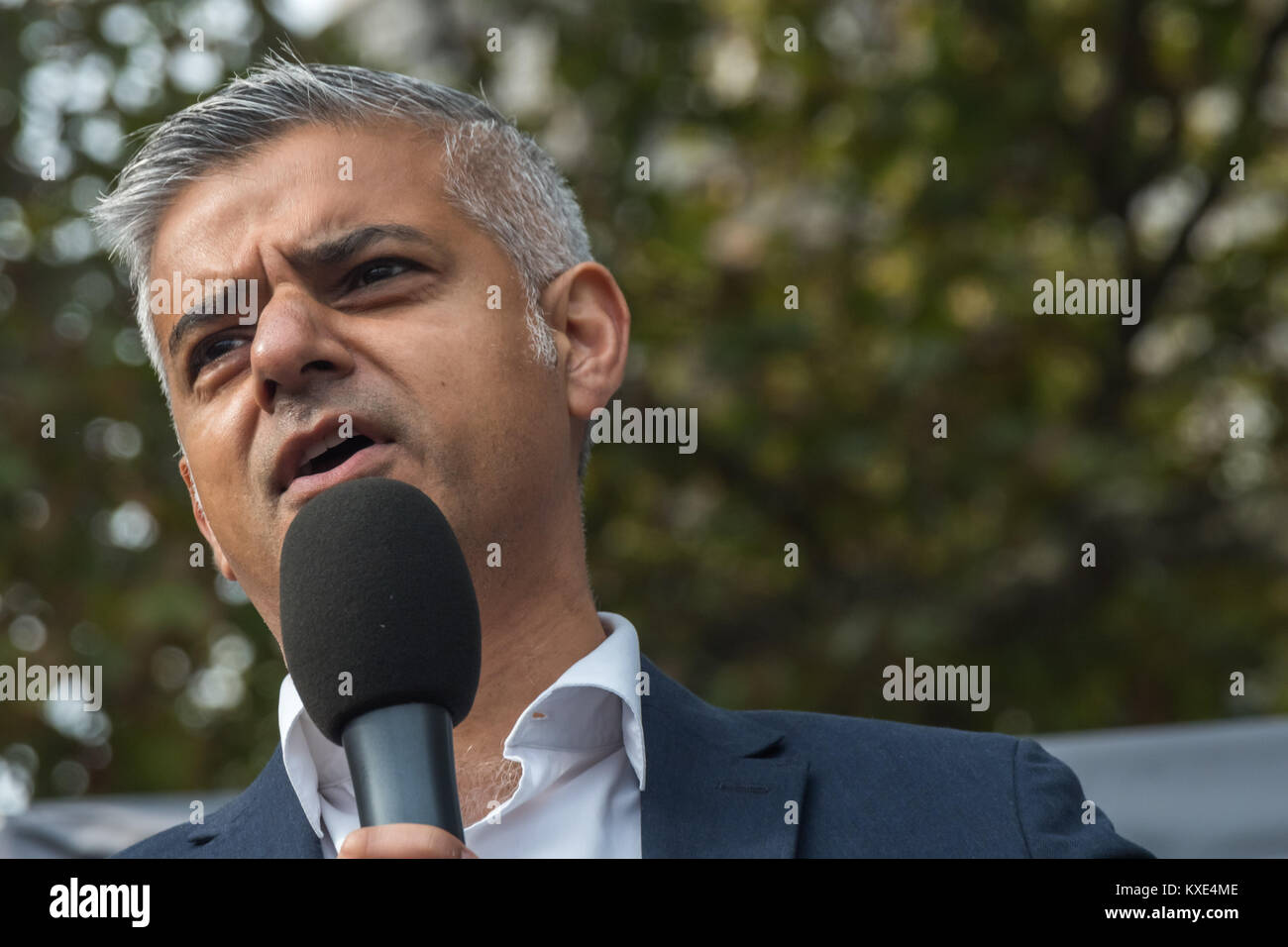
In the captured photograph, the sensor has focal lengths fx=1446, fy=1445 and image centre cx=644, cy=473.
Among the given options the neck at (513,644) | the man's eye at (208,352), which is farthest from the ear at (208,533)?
the neck at (513,644)

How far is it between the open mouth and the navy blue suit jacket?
45 centimetres

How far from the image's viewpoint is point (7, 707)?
4.23 metres

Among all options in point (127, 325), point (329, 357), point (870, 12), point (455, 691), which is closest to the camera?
point (455, 691)

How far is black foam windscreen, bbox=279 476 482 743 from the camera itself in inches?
49.2

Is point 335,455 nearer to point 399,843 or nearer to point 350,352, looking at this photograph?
point 350,352

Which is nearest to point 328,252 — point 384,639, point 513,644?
point 513,644

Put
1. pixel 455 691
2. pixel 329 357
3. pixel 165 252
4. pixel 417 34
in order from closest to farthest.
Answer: pixel 455 691, pixel 329 357, pixel 165 252, pixel 417 34

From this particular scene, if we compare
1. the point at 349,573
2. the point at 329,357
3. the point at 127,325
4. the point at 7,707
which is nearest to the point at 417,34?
the point at 127,325

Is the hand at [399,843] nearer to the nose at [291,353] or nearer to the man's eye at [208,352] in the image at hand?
the nose at [291,353]

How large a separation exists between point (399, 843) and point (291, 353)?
736 millimetres

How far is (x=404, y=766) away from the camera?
1.14m

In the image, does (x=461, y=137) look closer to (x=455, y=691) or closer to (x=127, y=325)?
(x=455, y=691)
